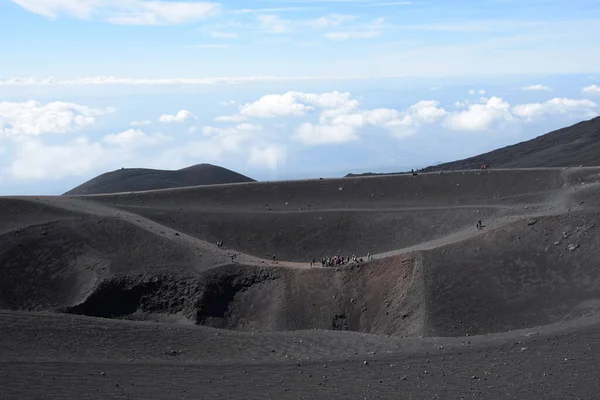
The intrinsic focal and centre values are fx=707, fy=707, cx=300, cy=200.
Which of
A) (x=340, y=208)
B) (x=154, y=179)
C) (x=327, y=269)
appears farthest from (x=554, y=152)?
(x=327, y=269)

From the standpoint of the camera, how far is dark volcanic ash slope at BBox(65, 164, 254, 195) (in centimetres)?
7856

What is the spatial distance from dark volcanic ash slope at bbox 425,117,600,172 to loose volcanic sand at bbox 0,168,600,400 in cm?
2589

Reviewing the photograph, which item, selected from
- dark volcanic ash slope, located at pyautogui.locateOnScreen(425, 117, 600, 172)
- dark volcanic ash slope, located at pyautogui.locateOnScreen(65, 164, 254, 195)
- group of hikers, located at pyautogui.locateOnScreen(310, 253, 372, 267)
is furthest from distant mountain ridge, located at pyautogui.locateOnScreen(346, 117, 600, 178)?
group of hikers, located at pyautogui.locateOnScreen(310, 253, 372, 267)

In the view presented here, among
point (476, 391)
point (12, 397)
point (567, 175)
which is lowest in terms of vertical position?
point (476, 391)

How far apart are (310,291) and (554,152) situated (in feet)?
177

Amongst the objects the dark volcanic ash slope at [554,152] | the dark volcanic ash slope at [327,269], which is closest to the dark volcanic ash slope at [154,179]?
the dark volcanic ash slope at [554,152]

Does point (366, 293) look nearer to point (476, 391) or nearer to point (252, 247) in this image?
point (252, 247)

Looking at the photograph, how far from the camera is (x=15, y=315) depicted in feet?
71.9

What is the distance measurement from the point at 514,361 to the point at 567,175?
29609 mm

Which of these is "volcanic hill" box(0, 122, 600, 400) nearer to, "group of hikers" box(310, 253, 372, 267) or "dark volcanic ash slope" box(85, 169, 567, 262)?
"dark volcanic ash slope" box(85, 169, 567, 262)

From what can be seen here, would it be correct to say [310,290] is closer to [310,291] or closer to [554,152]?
[310,291]

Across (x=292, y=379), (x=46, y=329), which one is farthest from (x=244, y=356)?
(x=46, y=329)

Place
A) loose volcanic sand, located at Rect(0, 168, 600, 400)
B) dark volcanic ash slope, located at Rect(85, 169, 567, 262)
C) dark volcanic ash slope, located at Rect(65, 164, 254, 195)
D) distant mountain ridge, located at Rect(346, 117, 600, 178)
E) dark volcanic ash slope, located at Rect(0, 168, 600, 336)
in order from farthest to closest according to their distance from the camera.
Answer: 1. dark volcanic ash slope, located at Rect(65, 164, 254, 195)
2. distant mountain ridge, located at Rect(346, 117, 600, 178)
3. dark volcanic ash slope, located at Rect(85, 169, 567, 262)
4. dark volcanic ash slope, located at Rect(0, 168, 600, 336)
5. loose volcanic sand, located at Rect(0, 168, 600, 400)

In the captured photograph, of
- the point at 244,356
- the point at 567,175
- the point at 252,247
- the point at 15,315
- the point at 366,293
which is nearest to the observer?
the point at 244,356
